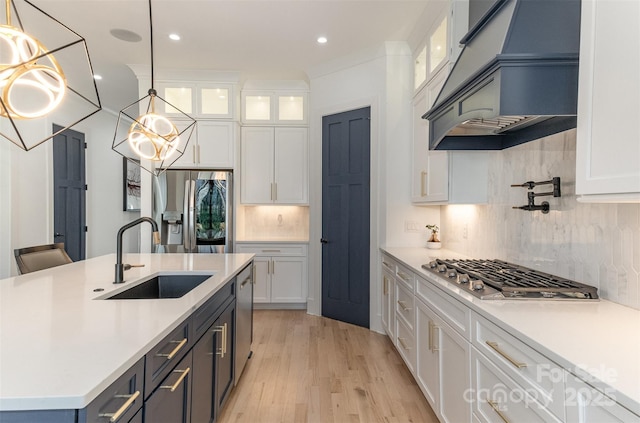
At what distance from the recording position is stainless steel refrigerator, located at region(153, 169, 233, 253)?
163 inches

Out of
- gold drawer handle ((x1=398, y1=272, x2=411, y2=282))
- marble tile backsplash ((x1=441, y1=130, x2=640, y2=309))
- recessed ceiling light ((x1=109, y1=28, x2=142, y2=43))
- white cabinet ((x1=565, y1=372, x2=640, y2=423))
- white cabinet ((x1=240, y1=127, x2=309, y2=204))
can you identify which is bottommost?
gold drawer handle ((x1=398, y1=272, x2=411, y2=282))

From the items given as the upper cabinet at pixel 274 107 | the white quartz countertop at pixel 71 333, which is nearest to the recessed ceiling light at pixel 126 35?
the upper cabinet at pixel 274 107

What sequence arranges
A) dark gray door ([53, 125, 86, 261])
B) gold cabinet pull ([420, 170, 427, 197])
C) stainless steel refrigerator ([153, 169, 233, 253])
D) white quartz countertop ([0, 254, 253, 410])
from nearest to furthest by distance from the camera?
white quartz countertop ([0, 254, 253, 410]), gold cabinet pull ([420, 170, 427, 197]), stainless steel refrigerator ([153, 169, 233, 253]), dark gray door ([53, 125, 86, 261])

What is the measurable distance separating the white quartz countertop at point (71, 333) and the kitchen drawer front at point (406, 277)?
1.30 meters

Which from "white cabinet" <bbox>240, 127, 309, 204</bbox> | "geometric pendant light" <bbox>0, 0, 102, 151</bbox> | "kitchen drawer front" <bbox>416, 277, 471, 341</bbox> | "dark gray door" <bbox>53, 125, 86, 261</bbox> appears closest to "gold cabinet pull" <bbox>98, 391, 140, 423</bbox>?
"geometric pendant light" <bbox>0, 0, 102, 151</bbox>

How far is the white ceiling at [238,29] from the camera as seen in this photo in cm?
285

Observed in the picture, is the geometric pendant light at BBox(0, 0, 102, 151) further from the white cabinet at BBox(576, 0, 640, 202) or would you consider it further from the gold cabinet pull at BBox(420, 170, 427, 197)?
the gold cabinet pull at BBox(420, 170, 427, 197)

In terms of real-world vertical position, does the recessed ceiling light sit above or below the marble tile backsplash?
above

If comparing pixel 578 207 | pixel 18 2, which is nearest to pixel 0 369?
pixel 578 207

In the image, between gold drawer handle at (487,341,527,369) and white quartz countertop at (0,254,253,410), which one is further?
gold drawer handle at (487,341,527,369)

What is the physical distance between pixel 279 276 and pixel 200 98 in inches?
98.7

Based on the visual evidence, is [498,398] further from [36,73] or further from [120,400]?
[36,73]

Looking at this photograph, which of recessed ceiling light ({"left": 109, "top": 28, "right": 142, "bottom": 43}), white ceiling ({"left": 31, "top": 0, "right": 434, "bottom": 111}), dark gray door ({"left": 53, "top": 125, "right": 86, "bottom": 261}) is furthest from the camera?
dark gray door ({"left": 53, "top": 125, "right": 86, "bottom": 261})

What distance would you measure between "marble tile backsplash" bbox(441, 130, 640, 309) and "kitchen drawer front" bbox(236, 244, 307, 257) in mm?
2173
